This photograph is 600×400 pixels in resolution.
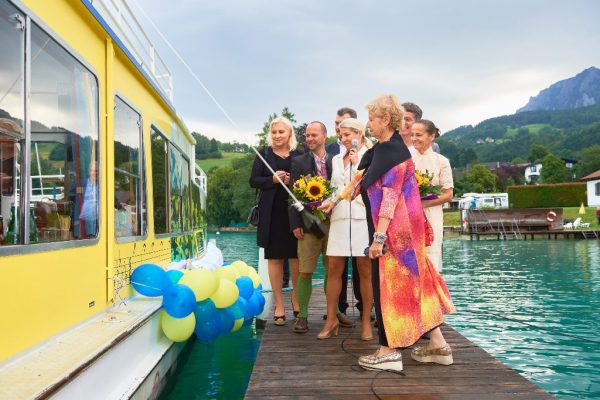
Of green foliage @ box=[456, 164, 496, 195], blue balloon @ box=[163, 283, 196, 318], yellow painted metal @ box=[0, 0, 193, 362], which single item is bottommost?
blue balloon @ box=[163, 283, 196, 318]

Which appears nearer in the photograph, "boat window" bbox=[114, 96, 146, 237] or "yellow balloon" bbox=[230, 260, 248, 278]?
"boat window" bbox=[114, 96, 146, 237]

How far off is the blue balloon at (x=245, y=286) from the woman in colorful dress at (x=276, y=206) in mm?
603

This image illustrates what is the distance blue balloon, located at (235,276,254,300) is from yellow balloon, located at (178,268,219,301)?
49.9 inches

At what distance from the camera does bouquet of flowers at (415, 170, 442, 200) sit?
4.99 metres

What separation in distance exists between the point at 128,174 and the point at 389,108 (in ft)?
7.79

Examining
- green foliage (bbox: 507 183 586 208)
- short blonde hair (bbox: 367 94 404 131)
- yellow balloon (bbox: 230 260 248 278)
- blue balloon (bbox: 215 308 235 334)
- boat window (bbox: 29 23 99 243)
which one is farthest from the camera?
green foliage (bbox: 507 183 586 208)

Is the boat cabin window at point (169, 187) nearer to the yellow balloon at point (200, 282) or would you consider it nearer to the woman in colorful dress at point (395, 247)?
the yellow balloon at point (200, 282)

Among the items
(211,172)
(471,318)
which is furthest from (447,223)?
(471,318)

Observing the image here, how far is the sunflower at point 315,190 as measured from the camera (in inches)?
211

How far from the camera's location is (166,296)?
504cm

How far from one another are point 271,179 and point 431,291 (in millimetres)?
2208

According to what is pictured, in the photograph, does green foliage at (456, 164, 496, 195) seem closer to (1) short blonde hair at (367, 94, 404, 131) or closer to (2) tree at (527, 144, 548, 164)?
(2) tree at (527, 144, 548, 164)

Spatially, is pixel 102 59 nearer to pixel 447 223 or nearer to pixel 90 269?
pixel 90 269

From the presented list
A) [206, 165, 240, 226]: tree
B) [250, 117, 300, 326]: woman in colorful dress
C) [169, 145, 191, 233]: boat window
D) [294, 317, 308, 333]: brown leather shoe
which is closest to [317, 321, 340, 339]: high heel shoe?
[294, 317, 308, 333]: brown leather shoe
